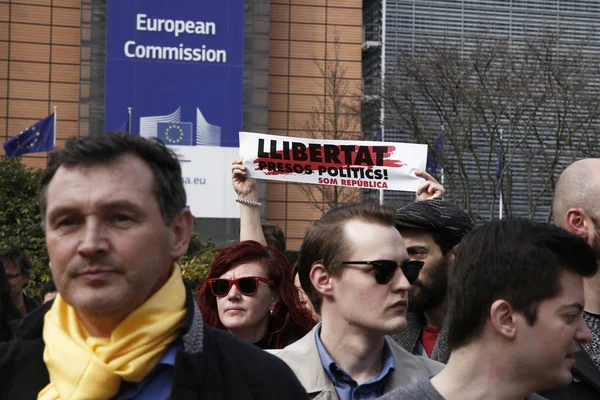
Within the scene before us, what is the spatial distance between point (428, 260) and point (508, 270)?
1808 mm

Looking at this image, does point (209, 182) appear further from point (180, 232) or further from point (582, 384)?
point (180, 232)

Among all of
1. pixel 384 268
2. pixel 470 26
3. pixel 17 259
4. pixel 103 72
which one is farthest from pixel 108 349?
pixel 470 26

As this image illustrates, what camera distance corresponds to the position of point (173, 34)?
41.8 m

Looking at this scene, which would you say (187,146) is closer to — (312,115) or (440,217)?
(312,115)

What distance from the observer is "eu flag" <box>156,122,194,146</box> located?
41.0 metres

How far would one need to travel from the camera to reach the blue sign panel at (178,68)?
40.8 m

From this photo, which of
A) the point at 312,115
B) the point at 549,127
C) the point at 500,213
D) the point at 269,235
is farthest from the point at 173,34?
the point at 269,235

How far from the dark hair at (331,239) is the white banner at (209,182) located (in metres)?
36.0

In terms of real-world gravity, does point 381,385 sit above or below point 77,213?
below

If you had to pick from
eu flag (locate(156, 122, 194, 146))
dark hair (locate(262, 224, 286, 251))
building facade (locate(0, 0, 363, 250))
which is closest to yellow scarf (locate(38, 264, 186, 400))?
dark hair (locate(262, 224, 286, 251))

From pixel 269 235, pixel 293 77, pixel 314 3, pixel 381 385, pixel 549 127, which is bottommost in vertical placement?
pixel 381 385

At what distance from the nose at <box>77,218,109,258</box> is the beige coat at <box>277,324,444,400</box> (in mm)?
1363

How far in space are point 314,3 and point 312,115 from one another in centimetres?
588

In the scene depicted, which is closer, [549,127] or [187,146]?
[549,127]
